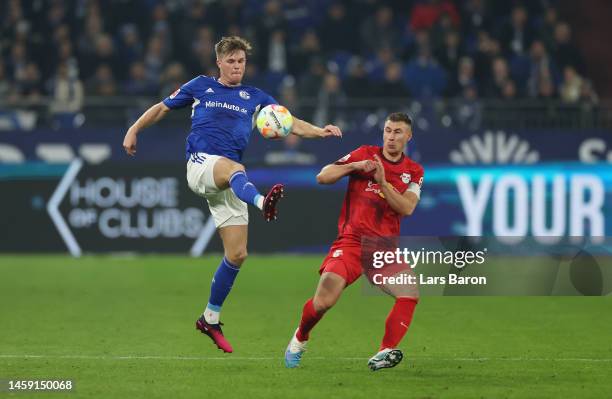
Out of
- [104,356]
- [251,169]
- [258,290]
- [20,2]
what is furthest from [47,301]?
[20,2]

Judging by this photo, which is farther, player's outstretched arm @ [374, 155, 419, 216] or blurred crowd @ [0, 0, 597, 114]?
blurred crowd @ [0, 0, 597, 114]

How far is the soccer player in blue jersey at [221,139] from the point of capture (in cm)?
885

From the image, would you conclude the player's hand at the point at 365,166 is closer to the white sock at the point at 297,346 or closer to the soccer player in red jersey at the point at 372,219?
the soccer player in red jersey at the point at 372,219

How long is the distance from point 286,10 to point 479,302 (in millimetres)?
9299

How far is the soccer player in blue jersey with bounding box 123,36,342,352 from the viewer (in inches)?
348

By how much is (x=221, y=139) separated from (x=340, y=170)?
1.47 m

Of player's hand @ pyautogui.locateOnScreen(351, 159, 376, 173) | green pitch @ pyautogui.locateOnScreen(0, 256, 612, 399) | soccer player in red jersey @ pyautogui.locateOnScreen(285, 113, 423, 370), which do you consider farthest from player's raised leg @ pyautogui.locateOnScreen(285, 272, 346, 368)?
player's hand @ pyautogui.locateOnScreen(351, 159, 376, 173)

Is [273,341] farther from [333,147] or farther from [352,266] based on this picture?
→ [333,147]

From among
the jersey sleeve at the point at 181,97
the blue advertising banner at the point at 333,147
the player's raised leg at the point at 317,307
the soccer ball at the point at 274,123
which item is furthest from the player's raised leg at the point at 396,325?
the blue advertising banner at the point at 333,147

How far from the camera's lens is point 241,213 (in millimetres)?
9078

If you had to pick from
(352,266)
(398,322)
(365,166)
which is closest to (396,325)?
(398,322)

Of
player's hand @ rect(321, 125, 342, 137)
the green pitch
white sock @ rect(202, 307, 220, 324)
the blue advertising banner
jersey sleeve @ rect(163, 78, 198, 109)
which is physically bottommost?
the green pitch

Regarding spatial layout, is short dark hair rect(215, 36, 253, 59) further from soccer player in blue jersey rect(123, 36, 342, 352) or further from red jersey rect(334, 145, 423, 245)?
red jersey rect(334, 145, 423, 245)

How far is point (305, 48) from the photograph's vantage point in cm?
1944
